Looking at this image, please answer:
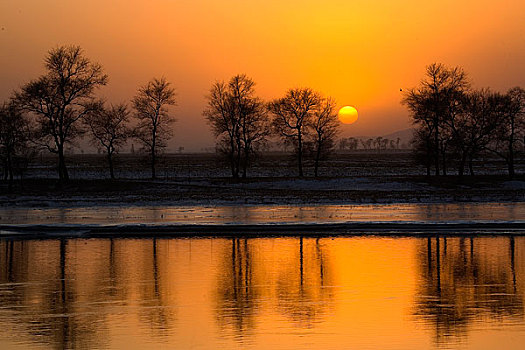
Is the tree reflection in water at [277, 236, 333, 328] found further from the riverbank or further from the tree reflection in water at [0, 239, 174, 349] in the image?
the riverbank

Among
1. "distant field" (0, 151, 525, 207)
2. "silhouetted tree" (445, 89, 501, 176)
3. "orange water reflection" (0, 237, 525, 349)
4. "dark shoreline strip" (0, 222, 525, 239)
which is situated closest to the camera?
"orange water reflection" (0, 237, 525, 349)

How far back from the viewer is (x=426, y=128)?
79.9m

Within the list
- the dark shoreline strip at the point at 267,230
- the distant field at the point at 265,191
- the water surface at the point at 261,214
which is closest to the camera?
the dark shoreline strip at the point at 267,230

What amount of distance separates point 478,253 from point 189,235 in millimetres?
10507

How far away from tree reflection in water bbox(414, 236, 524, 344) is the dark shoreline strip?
13.0ft

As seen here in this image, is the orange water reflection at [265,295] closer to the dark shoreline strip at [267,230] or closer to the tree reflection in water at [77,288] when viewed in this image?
the tree reflection in water at [77,288]

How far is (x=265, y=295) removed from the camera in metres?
15.0

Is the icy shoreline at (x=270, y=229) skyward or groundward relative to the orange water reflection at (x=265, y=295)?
skyward

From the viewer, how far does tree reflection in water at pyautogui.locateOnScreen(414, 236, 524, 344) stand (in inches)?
503

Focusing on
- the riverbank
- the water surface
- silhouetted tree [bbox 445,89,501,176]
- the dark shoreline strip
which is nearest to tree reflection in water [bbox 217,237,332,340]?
the dark shoreline strip

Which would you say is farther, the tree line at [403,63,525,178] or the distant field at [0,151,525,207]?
the tree line at [403,63,525,178]

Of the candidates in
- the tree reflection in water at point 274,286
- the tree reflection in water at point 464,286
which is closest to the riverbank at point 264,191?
the tree reflection in water at point 464,286

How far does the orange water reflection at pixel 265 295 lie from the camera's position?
460 inches

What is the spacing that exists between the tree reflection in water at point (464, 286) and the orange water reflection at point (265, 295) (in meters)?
0.02
